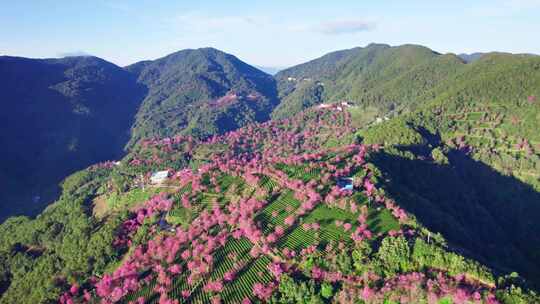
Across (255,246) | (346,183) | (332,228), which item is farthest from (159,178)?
(332,228)

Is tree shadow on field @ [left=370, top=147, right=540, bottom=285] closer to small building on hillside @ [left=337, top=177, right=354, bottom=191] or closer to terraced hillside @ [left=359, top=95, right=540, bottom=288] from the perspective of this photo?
terraced hillside @ [left=359, top=95, right=540, bottom=288]

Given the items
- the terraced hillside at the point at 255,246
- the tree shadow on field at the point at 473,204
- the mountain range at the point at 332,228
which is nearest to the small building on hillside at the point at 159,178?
the mountain range at the point at 332,228

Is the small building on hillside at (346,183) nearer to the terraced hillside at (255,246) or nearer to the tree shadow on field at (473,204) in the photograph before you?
the terraced hillside at (255,246)

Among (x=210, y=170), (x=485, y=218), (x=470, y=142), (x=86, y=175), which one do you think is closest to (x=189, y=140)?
(x=86, y=175)

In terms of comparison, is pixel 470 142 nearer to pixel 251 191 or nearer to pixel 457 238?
pixel 457 238

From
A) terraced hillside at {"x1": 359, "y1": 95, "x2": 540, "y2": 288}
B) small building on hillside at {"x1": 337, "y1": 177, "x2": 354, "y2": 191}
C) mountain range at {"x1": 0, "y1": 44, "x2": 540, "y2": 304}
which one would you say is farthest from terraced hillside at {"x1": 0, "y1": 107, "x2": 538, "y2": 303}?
terraced hillside at {"x1": 359, "y1": 95, "x2": 540, "y2": 288}

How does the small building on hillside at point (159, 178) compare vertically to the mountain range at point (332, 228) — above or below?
below
